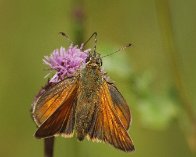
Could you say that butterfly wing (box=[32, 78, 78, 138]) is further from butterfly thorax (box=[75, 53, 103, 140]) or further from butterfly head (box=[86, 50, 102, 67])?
butterfly head (box=[86, 50, 102, 67])

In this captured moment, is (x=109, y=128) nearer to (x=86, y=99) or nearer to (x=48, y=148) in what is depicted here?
(x=86, y=99)

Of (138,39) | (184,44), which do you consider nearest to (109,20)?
(138,39)

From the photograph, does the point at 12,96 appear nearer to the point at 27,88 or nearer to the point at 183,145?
the point at 27,88

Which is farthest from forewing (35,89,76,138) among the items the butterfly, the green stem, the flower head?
the green stem

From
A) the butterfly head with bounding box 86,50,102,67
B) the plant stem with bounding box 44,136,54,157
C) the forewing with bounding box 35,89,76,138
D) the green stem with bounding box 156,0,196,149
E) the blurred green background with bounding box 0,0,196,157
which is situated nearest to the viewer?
the forewing with bounding box 35,89,76,138

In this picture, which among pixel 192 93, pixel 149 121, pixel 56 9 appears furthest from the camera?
pixel 56 9

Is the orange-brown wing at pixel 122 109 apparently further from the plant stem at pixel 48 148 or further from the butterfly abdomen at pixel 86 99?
the plant stem at pixel 48 148
